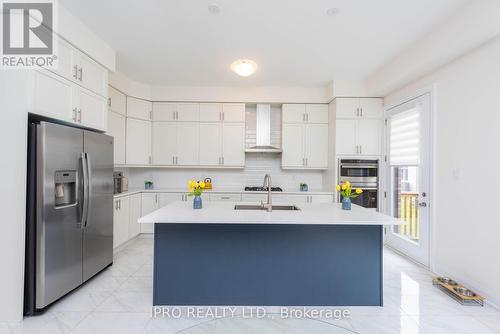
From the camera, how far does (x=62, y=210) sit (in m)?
2.14

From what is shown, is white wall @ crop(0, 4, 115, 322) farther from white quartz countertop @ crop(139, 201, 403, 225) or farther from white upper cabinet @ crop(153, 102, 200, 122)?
white upper cabinet @ crop(153, 102, 200, 122)

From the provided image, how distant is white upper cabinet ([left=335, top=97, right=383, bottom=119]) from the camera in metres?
4.07

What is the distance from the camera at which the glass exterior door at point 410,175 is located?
3049 millimetres

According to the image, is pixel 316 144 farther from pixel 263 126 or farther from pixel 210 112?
pixel 210 112

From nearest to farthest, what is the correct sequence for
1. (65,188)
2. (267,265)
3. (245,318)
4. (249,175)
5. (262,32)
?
(245,318)
(267,265)
(65,188)
(262,32)
(249,175)

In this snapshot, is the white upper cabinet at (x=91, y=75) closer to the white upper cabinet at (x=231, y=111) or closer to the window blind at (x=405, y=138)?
the white upper cabinet at (x=231, y=111)

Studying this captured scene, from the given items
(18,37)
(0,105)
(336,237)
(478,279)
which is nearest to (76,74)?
(18,37)

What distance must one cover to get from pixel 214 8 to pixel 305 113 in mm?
2669

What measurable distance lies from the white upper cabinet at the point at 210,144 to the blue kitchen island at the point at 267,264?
7.80ft

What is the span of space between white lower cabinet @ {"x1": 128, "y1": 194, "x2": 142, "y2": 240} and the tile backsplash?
0.81 m

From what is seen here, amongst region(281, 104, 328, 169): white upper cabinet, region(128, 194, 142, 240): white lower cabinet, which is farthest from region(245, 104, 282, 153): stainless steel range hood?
region(128, 194, 142, 240): white lower cabinet

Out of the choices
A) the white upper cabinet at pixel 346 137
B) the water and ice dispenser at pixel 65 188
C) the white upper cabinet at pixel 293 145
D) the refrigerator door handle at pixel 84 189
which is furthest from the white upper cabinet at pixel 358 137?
the water and ice dispenser at pixel 65 188

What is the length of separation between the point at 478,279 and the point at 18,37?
4.80m

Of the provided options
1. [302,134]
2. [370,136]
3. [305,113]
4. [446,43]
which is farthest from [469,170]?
[305,113]
